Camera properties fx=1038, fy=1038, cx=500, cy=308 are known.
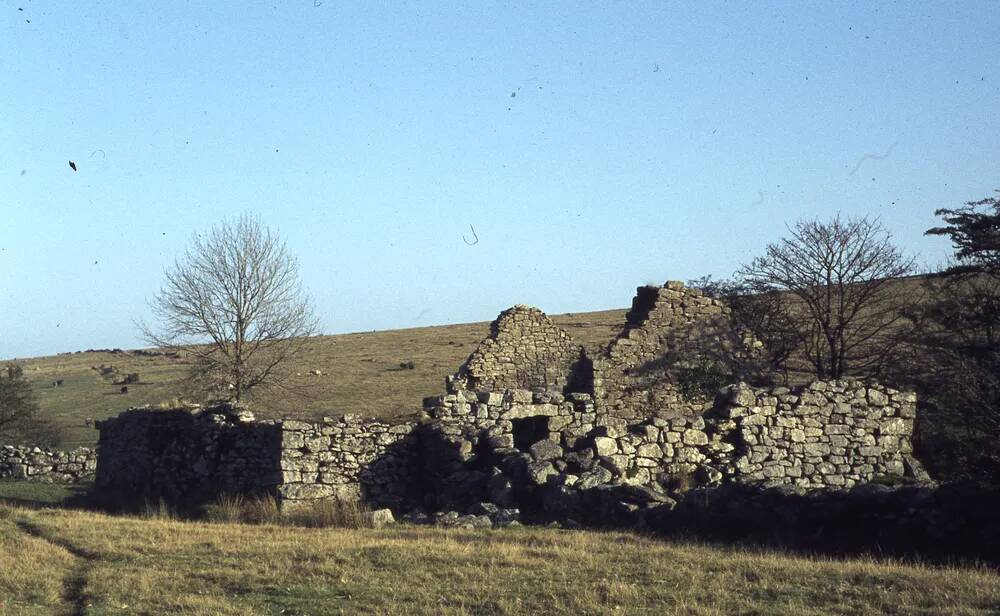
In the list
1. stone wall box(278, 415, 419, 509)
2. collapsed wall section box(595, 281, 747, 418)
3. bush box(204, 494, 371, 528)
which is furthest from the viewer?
collapsed wall section box(595, 281, 747, 418)

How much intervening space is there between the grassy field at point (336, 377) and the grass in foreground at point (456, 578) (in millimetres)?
17366

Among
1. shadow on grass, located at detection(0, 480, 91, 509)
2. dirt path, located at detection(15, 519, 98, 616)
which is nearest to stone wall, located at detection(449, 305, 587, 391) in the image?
shadow on grass, located at detection(0, 480, 91, 509)

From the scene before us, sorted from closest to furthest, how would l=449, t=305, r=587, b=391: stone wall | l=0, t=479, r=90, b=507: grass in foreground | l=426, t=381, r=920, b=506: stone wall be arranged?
l=426, t=381, r=920, b=506: stone wall, l=0, t=479, r=90, b=507: grass in foreground, l=449, t=305, r=587, b=391: stone wall

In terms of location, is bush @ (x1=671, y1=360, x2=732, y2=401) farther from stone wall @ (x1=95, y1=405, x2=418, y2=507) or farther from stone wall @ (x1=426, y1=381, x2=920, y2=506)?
stone wall @ (x1=95, y1=405, x2=418, y2=507)

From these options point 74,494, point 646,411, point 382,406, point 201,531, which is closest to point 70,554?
point 201,531

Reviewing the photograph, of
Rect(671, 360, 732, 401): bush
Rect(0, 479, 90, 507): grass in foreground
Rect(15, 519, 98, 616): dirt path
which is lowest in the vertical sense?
Rect(0, 479, 90, 507): grass in foreground

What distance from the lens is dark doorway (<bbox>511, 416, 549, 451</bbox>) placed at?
1833 centimetres

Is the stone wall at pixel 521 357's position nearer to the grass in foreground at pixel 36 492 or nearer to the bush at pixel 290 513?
the bush at pixel 290 513

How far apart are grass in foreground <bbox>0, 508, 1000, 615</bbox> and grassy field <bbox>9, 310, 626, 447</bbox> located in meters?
17.4

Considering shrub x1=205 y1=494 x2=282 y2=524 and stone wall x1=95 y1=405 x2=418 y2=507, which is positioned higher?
stone wall x1=95 y1=405 x2=418 y2=507

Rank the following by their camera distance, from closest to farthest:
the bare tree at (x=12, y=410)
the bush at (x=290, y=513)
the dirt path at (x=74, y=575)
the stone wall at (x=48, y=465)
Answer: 1. the dirt path at (x=74, y=575)
2. the bush at (x=290, y=513)
3. the stone wall at (x=48, y=465)
4. the bare tree at (x=12, y=410)

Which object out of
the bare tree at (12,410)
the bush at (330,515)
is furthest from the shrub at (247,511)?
the bare tree at (12,410)

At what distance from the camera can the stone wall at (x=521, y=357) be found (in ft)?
82.1

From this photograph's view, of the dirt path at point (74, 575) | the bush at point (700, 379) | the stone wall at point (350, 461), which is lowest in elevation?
the dirt path at point (74, 575)
